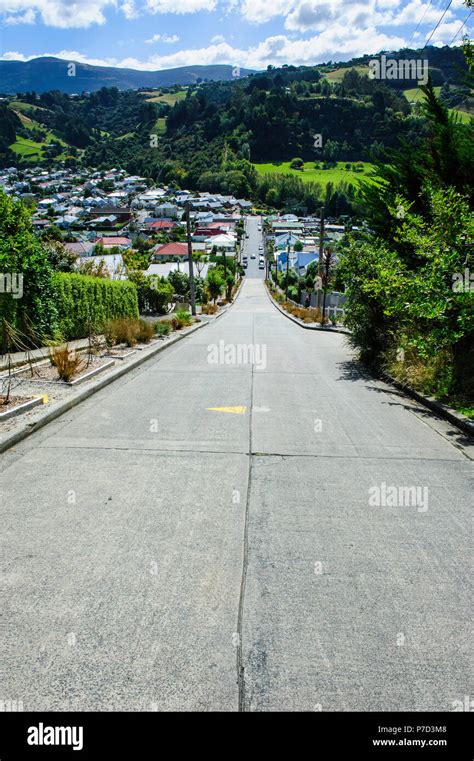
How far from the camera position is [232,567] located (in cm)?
369

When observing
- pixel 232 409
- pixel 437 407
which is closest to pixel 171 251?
pixel 232 409

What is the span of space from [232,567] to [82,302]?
42.6ft

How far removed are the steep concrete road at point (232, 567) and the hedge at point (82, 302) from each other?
7.53 meters

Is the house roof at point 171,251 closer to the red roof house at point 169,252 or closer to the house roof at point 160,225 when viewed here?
the red roof house at point 169,252

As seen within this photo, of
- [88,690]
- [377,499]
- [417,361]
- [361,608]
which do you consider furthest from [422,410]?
[88,690]

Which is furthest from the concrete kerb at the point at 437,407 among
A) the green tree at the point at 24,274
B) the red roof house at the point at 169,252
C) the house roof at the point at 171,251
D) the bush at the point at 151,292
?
the house roof at the point at 171,251

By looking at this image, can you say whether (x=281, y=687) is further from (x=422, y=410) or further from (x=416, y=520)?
(x=422, y=410)

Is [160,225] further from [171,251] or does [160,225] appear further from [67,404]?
[67,404]

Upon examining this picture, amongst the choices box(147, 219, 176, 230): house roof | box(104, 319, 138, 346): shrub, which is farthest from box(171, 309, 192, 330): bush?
box(147, 219, 176, 230): house roof

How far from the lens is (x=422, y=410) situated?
8.55 metres

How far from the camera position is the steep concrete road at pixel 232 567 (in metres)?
2.66

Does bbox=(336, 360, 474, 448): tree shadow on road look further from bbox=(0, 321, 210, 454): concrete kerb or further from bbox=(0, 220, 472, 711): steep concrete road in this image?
bbox=(0, 321, 210, 454): concrete kerb
